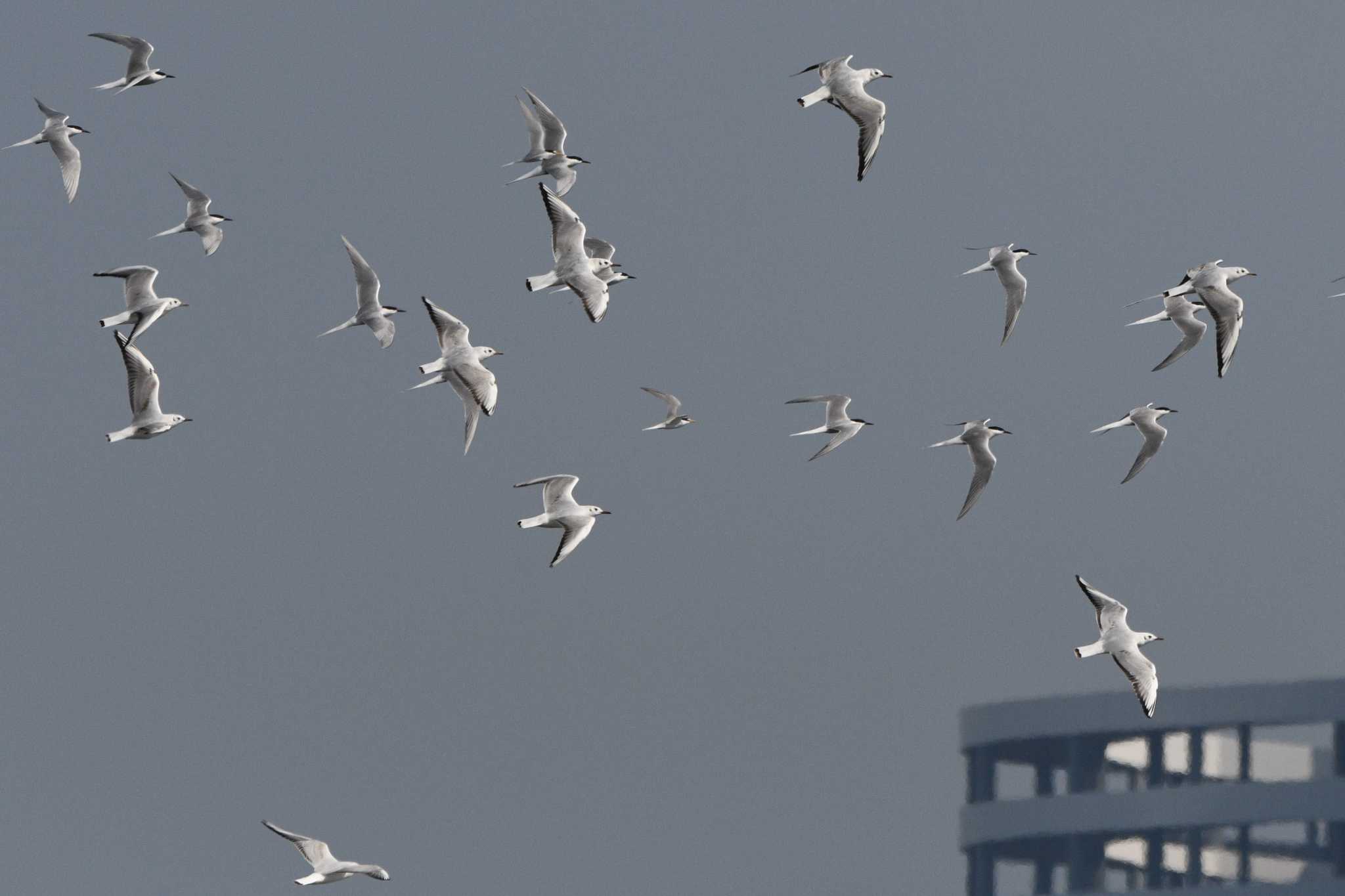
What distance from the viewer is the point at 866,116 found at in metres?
50.9

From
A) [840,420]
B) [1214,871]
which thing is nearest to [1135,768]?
[1214,871]

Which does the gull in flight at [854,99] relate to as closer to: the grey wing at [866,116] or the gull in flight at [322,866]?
the grey wing at [866,116]

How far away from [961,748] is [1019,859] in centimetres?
582

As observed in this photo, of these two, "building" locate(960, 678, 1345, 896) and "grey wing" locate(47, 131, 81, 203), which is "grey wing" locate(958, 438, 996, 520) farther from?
"building" locate(960, 678, 1345, 896)

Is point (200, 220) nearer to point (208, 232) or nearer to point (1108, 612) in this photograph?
point (208, 232)

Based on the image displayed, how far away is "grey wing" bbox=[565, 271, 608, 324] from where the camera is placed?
50812mm

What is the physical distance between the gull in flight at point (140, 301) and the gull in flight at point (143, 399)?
46.4 inches

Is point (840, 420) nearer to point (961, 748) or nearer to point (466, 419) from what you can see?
point (466, 419)

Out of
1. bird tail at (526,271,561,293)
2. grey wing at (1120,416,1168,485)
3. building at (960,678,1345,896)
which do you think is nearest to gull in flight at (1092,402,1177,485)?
grey wing at (1120,416,1168,485)

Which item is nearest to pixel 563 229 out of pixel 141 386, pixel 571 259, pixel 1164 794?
pixel 571 259

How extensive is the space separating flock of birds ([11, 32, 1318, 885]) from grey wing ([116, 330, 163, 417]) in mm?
32

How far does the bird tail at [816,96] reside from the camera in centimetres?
4900

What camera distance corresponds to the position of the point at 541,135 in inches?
2466

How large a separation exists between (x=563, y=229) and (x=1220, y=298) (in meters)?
12.2
